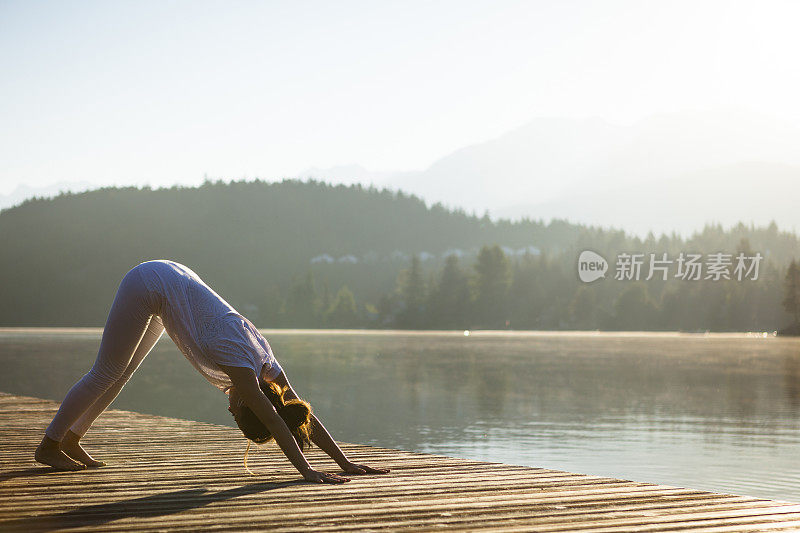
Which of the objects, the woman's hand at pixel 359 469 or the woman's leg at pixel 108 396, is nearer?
the woman's leg at pixel 108 396

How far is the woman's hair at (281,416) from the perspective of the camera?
18.0 feet

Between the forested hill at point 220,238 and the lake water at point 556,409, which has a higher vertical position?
the forested hill at point 220,238

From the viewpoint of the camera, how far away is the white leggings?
5703 mm

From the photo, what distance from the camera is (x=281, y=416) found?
18.3 ft

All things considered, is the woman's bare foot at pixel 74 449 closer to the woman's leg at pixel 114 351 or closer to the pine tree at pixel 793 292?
the woman's leg at pixel 114 351

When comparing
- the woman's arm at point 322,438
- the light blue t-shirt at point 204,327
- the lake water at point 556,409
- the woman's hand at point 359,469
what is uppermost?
the light blue t-shirt at point 204,327

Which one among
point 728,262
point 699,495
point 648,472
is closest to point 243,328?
point 699,495

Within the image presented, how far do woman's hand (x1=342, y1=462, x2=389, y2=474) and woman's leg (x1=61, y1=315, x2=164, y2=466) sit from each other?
1.58 m

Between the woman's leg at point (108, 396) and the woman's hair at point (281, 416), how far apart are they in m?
0.89

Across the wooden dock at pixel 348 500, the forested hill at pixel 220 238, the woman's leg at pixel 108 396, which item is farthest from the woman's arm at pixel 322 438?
the forested hill at pixel 220 238

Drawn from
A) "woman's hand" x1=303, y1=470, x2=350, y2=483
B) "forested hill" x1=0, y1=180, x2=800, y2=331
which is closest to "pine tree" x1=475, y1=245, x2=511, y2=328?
"forested hill" x1=0, y1=180, x2=800, y2=331
